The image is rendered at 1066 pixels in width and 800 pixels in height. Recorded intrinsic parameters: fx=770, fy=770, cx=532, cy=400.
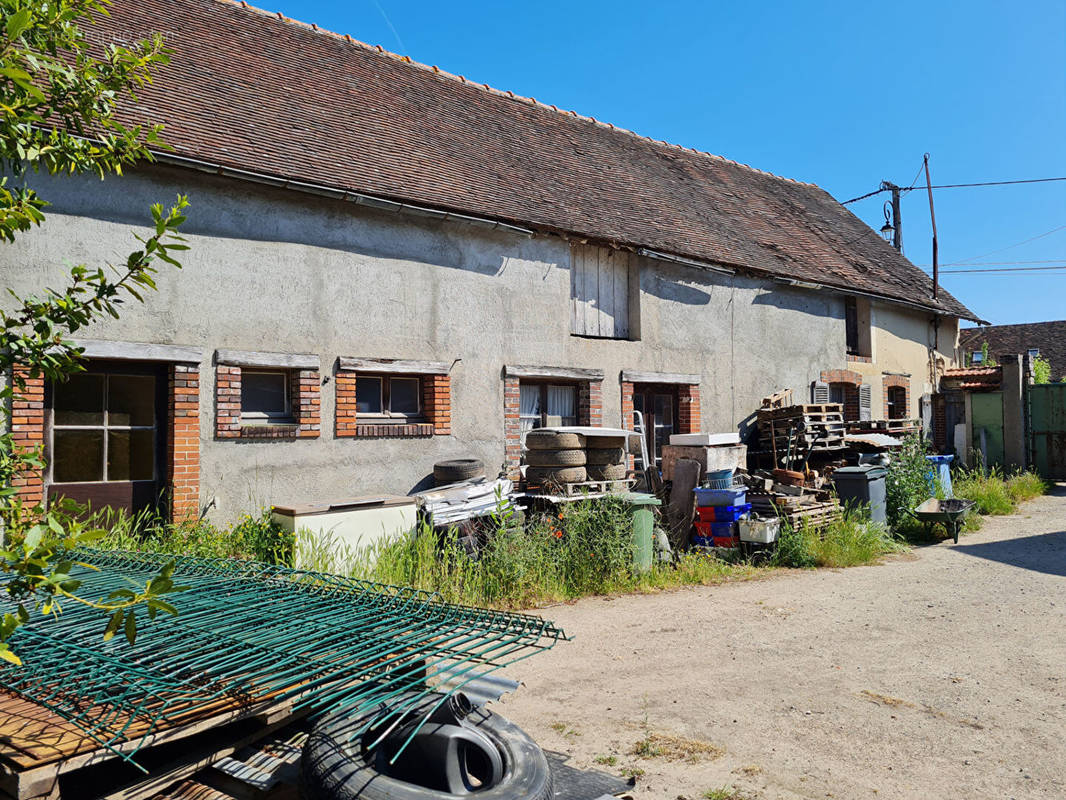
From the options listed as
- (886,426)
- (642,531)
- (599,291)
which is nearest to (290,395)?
(642,531)

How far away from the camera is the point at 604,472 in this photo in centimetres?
977

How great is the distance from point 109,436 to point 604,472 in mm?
5607

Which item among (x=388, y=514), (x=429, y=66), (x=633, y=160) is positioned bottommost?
(x=388, y=514)

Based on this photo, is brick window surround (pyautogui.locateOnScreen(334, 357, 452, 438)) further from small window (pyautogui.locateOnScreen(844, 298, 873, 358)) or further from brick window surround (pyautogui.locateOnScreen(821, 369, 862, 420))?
small window (pyautogui.locateOnScreen(844, 298, 873, 358))

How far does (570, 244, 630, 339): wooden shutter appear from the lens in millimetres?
11953

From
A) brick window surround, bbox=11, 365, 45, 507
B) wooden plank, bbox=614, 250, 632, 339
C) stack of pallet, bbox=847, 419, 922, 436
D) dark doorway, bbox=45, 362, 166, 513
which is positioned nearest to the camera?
brick window surround, bbox=11, 365, 45, 507

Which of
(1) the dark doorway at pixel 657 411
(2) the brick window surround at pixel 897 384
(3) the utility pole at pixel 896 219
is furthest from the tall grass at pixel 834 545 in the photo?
(3) the utility pole at pixel 896 219

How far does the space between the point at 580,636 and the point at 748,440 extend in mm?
8360

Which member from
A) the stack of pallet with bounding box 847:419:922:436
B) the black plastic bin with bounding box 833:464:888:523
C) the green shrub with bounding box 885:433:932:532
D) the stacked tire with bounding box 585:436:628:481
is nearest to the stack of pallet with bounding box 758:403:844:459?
the stack of pallet with bounding box 847:419:922:436

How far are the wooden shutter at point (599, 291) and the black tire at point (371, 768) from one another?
30.1 feet

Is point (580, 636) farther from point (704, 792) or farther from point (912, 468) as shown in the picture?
point (912, 468)

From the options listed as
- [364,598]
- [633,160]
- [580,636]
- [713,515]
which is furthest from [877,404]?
[364,598]

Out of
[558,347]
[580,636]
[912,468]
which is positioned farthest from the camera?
[912,468]

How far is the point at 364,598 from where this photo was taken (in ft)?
12.2
